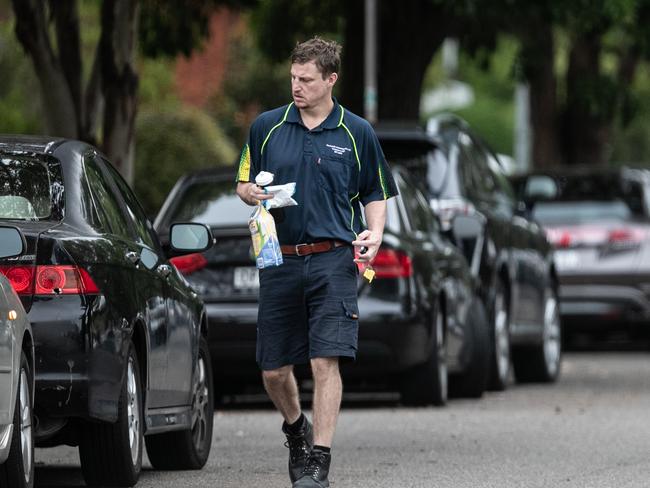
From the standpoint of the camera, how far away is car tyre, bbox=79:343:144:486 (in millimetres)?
8516

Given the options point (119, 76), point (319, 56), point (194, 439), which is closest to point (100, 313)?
point (319, 56)

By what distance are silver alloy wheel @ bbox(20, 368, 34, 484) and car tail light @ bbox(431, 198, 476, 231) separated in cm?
792

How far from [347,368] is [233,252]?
1.03 m

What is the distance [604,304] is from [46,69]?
6.24 meters

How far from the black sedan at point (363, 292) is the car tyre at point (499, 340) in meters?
2.15

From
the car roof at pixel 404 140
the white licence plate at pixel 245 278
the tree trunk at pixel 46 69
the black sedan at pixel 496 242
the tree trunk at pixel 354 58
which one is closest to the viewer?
the white licence plate at pixel 245 278

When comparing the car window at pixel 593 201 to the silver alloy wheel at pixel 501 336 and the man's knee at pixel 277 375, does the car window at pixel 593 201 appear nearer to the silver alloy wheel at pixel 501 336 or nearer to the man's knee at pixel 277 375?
the silver alloy wheel at pixel 501 336

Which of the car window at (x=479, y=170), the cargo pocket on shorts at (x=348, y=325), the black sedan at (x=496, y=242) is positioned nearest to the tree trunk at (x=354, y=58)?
the black sedan at (x=496, y=242)

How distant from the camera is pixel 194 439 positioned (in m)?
9.95

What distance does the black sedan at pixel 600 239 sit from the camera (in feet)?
65.6

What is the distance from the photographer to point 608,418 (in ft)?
43.1

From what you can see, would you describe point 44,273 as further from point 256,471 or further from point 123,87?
point 123,87

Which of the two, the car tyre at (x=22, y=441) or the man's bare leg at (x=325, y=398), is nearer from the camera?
the car tyre at (x=22, y=441)

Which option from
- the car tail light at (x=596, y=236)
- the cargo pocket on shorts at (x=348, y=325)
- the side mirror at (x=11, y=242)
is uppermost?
the side mirror at (x=11, y=242)
